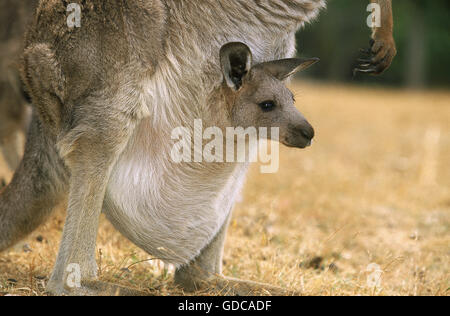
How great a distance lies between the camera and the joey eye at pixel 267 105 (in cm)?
229

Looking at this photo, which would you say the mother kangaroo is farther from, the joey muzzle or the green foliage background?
the green foliage background

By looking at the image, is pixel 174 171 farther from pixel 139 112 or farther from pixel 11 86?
pixel 11 86

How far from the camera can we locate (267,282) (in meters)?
2.73

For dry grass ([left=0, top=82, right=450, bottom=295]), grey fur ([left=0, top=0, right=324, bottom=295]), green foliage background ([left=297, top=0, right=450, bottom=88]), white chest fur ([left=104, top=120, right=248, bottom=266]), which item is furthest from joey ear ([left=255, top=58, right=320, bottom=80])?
green foliage background ([left=297, top=0, right=450, bottom=88])

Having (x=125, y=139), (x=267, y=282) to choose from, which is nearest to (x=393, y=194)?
(x=267, y=282)

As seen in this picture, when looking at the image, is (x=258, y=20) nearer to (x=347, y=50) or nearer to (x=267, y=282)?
(x=267, y=282)

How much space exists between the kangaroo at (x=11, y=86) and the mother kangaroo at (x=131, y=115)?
1.47 metres

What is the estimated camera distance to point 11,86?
153 inches

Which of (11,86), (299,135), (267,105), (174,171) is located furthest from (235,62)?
(11,86)

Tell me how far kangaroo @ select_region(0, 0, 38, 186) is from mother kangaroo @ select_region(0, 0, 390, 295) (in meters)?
1.47

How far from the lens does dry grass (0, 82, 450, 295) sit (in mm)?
2703

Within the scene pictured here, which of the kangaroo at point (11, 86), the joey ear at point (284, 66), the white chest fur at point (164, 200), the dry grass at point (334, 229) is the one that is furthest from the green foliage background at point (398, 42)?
the white chest fur at point (164, 200)

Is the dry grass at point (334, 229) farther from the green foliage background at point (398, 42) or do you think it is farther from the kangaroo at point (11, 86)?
the green foliage background at point (398, 42)

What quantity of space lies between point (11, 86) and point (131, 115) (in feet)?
6.51
